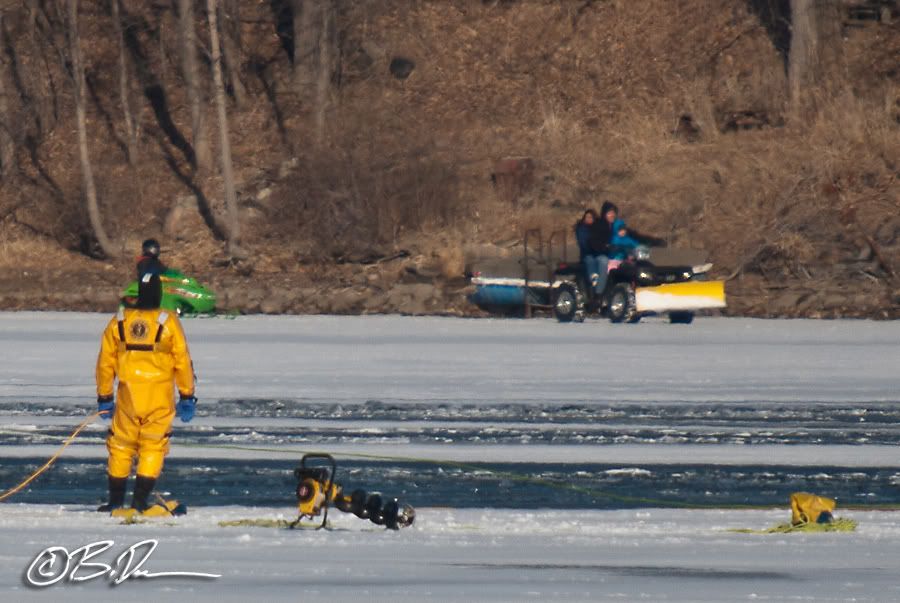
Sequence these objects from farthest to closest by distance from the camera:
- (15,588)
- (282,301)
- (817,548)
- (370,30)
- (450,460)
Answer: (370,30) < (282,301) < (450,460) < (817,548) < (15,588)

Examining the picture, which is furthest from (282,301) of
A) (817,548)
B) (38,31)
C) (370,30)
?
(817,548)

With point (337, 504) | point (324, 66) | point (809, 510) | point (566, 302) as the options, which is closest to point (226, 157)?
point (324, 66)

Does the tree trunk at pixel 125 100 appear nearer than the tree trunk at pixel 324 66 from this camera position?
No

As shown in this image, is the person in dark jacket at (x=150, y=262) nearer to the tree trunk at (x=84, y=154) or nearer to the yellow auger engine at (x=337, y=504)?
the yellow auger engine at (x=337, y=504)

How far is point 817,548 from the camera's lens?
366 inches

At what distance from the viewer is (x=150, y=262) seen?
38.8 feet

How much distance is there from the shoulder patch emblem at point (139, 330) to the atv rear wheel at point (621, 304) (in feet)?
53.7

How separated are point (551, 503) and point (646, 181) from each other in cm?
2431

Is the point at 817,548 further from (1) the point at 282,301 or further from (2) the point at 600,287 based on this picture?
(1) the point at 282,301

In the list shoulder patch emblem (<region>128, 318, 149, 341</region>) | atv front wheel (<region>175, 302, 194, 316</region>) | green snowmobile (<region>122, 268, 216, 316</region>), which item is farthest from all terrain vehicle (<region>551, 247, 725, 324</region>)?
shoulder patch emblem (<region>128, 318, 149, 341</region>)

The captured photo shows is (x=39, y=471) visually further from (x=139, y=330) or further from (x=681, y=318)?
(x=681, y=318)

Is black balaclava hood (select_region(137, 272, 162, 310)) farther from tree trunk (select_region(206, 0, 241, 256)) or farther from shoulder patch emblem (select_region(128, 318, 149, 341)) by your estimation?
tree trunk (select_region(206, 0, 241, 256))

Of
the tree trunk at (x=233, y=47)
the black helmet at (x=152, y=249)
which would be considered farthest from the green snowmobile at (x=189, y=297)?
the black helmet at (x=152, y=249)

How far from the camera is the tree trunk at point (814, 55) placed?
1453 inches
